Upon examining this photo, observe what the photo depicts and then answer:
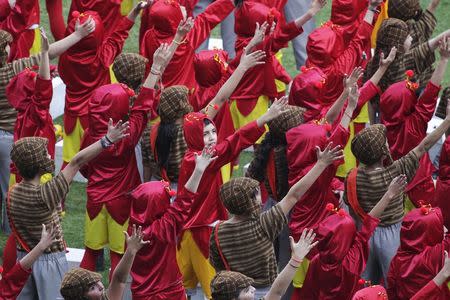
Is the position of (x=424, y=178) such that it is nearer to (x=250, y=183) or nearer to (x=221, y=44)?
(x=250, y=183)

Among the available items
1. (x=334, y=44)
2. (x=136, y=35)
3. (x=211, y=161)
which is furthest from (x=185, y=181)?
(x=136, y=35)

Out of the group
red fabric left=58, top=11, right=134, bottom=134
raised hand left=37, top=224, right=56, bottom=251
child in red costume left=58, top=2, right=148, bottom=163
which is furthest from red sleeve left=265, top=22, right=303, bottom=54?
raised hand left=37, top=224, right=56, bottom=251

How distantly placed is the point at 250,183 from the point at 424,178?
2.08 meters

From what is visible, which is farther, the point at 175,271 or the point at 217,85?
the point at 217,85

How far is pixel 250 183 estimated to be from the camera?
25.8ft

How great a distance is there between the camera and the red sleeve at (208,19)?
10.6 meters

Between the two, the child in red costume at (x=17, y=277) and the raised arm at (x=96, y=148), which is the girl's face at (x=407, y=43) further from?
the child in red costume at (x=17, y=277)

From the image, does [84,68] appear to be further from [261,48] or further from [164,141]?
[164,141]

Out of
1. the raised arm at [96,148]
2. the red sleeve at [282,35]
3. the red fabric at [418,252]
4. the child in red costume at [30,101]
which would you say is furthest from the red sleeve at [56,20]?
the red fabric at [418,252]

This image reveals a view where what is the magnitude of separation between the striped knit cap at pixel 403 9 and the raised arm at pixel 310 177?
293 centimetres

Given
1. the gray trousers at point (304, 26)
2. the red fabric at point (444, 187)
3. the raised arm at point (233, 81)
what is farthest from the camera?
the gray trousers at point (304, 26)

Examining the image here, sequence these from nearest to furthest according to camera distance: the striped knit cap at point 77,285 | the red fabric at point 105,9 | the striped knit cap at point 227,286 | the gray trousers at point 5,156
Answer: the striped knit cap at point 227,286 → the striped knit cap at point 77,285 → the gray trousers at point 5,156 → the red fabric at point 105,9

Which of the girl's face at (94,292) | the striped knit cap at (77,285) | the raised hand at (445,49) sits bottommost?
the girl's face at (94,292)

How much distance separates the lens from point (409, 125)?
9430 mm
